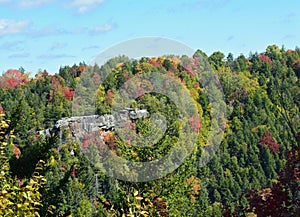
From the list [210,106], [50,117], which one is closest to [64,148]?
[50,117]

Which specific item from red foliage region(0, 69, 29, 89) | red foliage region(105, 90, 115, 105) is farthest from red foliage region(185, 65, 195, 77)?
red foliage region(0, 69, 29, 89)

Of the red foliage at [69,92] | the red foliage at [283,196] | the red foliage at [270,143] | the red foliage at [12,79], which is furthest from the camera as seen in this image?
the red foliage at [12,79]

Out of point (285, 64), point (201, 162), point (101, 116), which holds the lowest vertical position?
point (201, 162)

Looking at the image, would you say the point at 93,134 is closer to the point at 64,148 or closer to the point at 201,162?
the point at 64,148

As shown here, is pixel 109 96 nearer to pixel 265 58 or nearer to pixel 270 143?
pixel 270 143

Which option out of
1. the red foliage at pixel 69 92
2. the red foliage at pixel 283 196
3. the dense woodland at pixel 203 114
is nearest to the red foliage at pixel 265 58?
the dense woodland at pixel 203 114

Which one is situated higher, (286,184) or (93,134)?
(93,134)

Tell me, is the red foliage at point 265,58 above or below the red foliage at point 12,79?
above

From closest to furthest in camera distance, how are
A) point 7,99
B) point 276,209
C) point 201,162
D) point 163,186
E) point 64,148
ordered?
point 276,209 < point 163,186 < point 64,148 < point 201,162 < point 7,99

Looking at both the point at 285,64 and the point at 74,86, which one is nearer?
the point at 74,86

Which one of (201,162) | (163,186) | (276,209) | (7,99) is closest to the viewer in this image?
(276,209)

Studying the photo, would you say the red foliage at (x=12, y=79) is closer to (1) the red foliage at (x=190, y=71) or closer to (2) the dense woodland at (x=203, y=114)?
(2) the dense woodland at (x=203, y=114)
